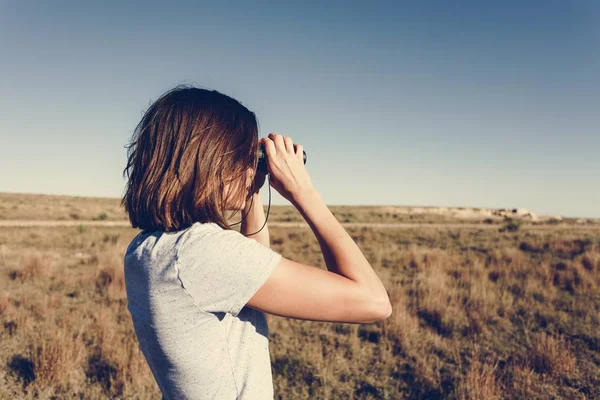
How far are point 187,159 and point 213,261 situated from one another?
11.6 inches

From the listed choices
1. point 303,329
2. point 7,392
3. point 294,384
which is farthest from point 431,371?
point 7,392

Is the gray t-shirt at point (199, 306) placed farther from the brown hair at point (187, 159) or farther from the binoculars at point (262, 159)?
the binoculars at point (262, 159)

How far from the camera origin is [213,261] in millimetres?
881

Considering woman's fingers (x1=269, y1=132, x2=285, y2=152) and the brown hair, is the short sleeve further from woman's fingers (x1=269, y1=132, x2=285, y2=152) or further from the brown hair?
woman's fingers (x1=269, y1=132, x2=285, y2=152)

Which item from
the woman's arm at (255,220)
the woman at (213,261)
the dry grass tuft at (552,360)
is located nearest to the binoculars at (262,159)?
the woman at (213,261)

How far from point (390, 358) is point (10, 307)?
19.0 feet

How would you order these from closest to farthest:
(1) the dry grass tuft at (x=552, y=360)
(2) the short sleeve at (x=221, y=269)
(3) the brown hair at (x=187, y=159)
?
1. (2) the short sleeve at (x=221, y=269)
2. (3) the brown hair at (x=187, y=159)
3. (1) the dry grass tuft at (x=552, y=360)

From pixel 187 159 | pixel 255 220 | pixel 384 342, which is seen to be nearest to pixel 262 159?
pixel 187 159

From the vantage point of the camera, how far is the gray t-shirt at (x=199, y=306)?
89 centimetres

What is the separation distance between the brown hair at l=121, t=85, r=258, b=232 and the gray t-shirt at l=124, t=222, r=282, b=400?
0.20 feet

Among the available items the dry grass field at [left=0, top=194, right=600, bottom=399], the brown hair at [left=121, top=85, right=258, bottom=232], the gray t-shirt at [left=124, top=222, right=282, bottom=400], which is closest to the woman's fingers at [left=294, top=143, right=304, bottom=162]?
the brown hair at [left=121, top=85, right=258, bottom=232]

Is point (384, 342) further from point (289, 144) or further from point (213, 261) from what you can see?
point (213, 261)

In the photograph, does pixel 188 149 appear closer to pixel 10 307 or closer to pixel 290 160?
pixel 290 160

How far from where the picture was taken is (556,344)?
480cm
